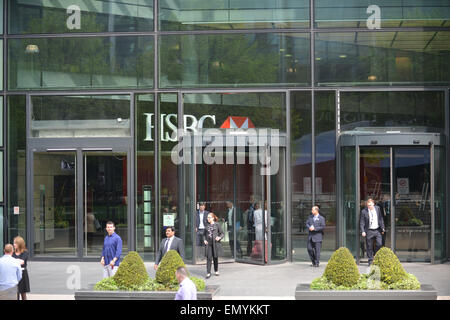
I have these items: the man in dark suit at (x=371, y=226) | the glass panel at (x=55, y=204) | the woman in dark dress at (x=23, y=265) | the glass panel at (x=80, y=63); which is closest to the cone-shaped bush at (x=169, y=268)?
the woman in dark dress at (x=23, y=265)

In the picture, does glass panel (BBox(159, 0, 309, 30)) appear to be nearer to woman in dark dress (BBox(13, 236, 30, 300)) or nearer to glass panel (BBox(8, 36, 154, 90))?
glass panel (BBox(8, 36, 154, 90))

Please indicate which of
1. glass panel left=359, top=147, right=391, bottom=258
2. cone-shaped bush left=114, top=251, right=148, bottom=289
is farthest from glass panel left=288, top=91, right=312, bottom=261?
cone-shaped bush left=114, top=251, right=148, bottom=289

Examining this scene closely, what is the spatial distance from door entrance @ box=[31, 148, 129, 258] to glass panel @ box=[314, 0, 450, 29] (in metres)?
7.36

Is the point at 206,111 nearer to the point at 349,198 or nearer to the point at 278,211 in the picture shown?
the point at 278,211

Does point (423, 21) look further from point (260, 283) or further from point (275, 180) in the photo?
point (260, 283)

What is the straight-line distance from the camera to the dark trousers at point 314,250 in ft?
62.5

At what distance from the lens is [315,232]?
1897 centimetres

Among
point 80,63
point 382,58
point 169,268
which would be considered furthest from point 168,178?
point 169,268

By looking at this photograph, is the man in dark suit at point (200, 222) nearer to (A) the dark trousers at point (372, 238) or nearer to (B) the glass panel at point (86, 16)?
(A) the dark trousers at point (372, 238)

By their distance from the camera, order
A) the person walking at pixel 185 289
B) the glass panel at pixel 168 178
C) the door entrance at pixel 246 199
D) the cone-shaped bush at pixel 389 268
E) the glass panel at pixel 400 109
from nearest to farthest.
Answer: the person walking at pixel 185 289
the cone-shaped bush at pixel 389 268
the door entrance at pixel 246 199
the glass panel at pixel 400 109
the glass panel at pixel 168 178

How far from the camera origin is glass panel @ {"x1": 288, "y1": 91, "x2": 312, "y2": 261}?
67.3 feet

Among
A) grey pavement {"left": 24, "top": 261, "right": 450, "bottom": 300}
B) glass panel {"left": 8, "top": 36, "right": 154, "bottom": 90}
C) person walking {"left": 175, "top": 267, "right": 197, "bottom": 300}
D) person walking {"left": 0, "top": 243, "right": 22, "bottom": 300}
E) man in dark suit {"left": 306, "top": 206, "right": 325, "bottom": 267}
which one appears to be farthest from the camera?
glass panel {"left": 8, "top": 36, "right": 154, "bottom": 90}

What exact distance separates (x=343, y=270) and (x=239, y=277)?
460 cm

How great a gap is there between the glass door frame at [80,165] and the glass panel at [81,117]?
0.23m
